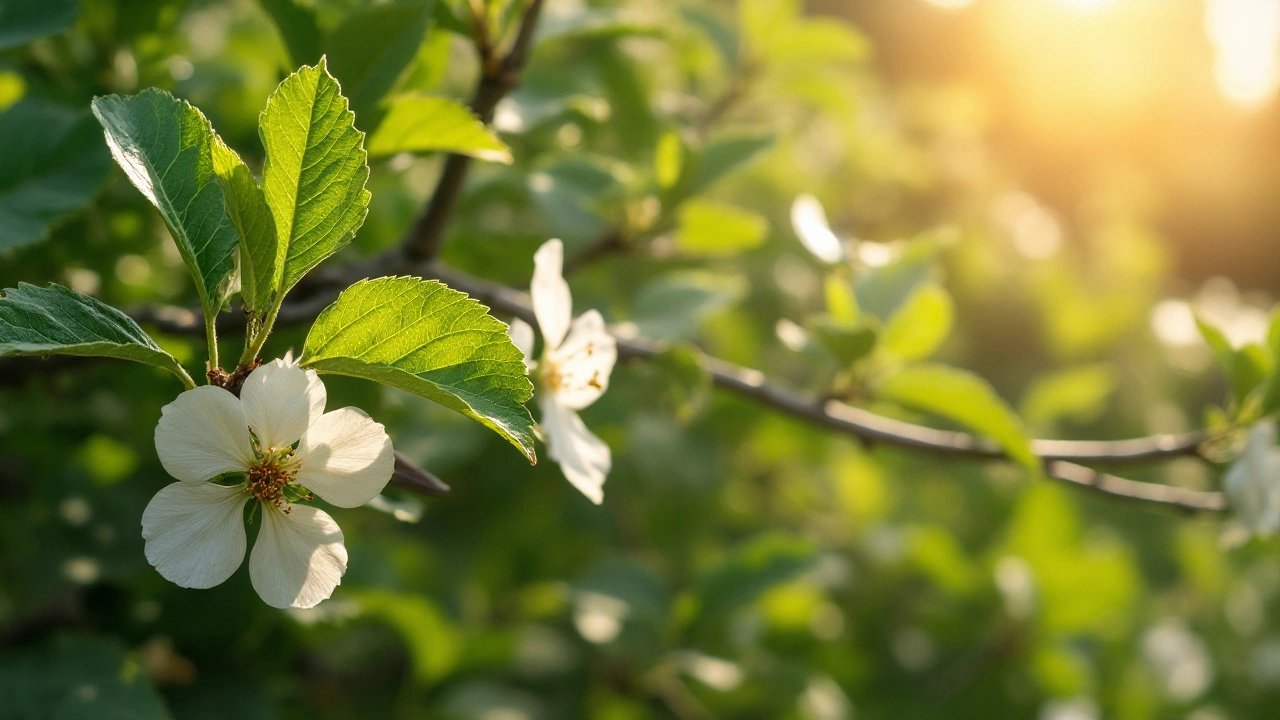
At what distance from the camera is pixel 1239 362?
0.78m

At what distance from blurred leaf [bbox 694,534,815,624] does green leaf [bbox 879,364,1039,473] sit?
25 centimetres

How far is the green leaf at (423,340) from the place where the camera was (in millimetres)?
457

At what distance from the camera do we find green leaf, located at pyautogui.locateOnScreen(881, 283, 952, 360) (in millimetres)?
849

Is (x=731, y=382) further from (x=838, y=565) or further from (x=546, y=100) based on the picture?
(x=838, y=565)

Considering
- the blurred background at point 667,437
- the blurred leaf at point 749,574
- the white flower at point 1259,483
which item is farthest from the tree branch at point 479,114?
the white flower at point 1259,483

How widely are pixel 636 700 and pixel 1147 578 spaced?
135 centimetres

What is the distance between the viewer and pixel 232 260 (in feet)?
1.61

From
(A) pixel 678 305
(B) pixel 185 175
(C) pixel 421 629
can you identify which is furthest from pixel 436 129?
(C) pixel 421 629

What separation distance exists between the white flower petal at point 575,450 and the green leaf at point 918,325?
32 cm

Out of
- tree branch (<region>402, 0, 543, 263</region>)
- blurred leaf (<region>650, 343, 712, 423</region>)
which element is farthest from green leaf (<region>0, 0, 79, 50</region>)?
blurred leaf (<region>650, 343, 712, 423</region>)

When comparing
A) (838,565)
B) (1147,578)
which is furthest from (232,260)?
(1147,578)

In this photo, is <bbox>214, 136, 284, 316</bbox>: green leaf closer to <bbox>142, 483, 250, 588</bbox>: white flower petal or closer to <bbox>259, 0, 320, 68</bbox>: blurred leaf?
<bbox>142, 483, 250, 588</bbox>: white flower petal

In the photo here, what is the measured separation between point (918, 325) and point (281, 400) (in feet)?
1.94

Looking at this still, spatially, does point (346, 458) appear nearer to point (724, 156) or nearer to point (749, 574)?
point (724, 156)
